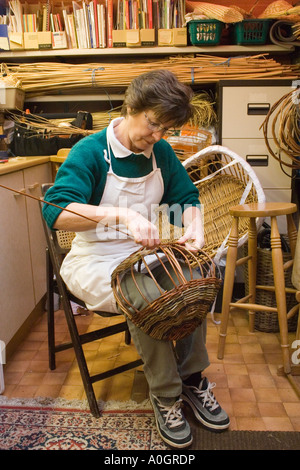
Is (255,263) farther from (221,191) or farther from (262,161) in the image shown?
(262,161)

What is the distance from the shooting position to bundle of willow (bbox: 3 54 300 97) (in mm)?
2555

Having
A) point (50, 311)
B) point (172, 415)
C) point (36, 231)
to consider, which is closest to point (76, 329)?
point (50, 311)

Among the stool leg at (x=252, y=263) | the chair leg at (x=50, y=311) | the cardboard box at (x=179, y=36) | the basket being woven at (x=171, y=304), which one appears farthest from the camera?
the cardboard box at (x=179, y=36)

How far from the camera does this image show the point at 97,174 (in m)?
1.43

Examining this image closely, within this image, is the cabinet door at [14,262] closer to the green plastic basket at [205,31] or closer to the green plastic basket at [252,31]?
the green plastic basket at [205,31]

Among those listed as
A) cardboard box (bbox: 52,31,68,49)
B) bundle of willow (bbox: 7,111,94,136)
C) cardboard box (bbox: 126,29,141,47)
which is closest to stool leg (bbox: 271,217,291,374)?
bundle of willow (bbox: 7,111,94,136)

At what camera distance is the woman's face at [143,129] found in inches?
52.7

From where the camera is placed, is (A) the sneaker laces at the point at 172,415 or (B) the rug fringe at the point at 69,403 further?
(B) the rug fringe at the point at 69,403

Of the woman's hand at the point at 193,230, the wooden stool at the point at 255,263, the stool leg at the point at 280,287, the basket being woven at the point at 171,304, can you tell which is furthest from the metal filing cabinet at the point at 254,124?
the basket being woven at the point at 171,304

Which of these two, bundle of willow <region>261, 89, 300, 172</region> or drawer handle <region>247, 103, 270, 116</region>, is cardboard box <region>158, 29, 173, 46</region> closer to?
drawer handle <region>247, 103, 270, 116</region>

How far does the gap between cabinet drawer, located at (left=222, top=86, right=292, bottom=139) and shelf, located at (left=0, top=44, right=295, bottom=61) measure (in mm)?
428

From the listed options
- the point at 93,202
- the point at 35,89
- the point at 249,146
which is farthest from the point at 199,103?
the point at 93,202

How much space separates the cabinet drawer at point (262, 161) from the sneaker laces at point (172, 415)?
5.07ft
